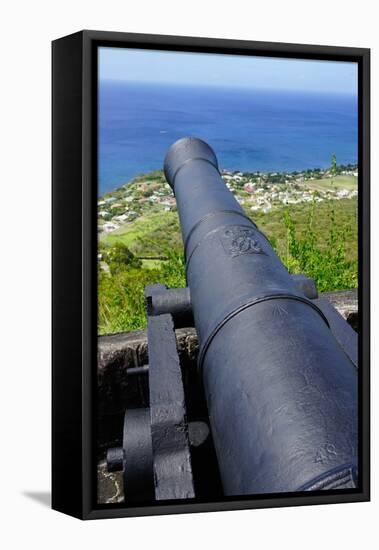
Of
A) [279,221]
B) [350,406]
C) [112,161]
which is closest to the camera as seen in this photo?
[350,406]

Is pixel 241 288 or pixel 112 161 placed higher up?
pixel 112 161

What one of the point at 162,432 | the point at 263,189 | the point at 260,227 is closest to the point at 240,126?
the point at 263,189

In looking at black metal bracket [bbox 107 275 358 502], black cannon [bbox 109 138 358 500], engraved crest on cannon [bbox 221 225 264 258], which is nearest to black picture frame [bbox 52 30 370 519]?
black metal bracket [bbox 107 275 358 502]

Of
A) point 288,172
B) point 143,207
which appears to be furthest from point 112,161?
point 288,172

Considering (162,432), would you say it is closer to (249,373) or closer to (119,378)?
(249,373)

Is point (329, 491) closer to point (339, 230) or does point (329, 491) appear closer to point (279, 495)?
point (279, 495)

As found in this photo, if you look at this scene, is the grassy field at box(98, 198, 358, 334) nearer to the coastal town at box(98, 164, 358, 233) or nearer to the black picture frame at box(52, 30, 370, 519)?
the coastal town at box(98, 164, 358, 233)

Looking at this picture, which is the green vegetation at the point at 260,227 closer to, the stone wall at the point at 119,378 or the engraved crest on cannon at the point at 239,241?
the stone wall at the point at 119,378
